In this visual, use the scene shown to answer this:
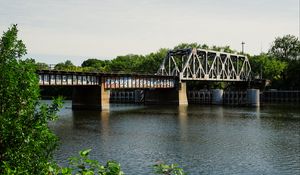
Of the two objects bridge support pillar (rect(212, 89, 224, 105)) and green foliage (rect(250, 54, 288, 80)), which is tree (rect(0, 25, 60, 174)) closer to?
bridge support pillar (rect(212, 89, 224, 105))

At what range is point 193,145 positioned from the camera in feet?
136

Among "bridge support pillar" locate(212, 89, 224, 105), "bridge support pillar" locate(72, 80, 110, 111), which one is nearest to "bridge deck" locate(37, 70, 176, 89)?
"bridge support pillar" locate(72, 80, 110, 111)

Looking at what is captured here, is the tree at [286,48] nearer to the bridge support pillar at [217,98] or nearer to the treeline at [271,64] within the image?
the treeline at [271,64]

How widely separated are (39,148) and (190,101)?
124 m

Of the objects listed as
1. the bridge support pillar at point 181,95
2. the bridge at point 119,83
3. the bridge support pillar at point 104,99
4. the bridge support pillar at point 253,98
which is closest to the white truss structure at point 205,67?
the bridge at point 119,83

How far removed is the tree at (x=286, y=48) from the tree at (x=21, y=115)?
168m

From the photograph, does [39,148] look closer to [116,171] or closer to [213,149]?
[116,171]

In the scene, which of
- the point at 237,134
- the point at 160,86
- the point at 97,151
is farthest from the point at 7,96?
the point at 160,86

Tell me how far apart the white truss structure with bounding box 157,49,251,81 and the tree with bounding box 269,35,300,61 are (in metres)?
24.1

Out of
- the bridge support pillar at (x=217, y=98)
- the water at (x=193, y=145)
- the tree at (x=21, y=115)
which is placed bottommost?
the water at (x=193, y=145)

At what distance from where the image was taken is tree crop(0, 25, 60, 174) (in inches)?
444

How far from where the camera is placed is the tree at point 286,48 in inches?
6737

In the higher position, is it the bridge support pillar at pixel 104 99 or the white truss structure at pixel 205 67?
the white truss structure at pixel 205 67

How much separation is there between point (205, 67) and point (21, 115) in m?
123
